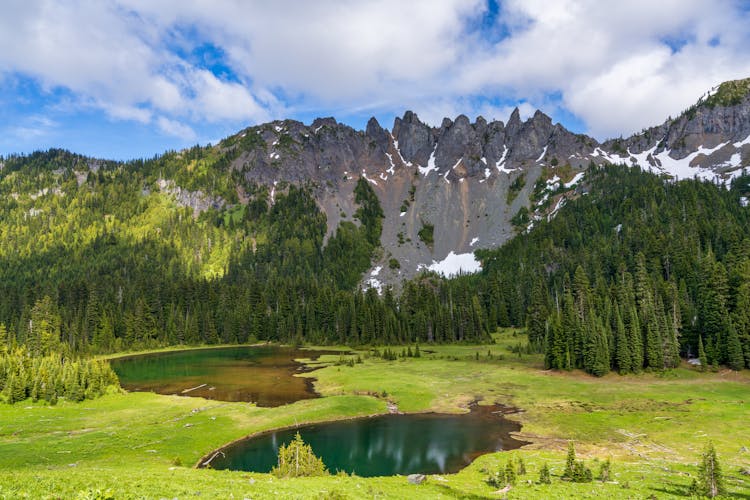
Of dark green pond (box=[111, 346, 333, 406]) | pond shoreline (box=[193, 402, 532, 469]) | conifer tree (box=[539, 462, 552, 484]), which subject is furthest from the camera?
dark green pond (box=[111, 346, 333, 406])

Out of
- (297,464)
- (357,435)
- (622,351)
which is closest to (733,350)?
(622,351)

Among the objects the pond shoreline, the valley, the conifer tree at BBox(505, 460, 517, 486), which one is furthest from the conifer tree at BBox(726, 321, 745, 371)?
the conifer tree at BBox(505, 460, 517, 486)

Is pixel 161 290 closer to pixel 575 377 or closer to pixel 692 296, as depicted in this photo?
pixel 575 377

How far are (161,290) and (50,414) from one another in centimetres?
14182

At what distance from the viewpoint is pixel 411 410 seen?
65938mm

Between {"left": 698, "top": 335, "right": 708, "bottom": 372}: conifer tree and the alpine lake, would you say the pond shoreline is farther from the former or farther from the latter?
{"left": 698, "top": 335, "right": 708, "bottom": 372}: conifer tree

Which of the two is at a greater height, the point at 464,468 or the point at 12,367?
the point at 12,367

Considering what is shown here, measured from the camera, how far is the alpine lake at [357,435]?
44.2 m

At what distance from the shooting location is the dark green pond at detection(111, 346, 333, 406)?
77.7 m

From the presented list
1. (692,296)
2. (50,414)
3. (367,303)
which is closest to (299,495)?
(50,414)

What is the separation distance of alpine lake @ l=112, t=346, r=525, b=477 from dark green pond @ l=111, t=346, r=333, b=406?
7.7 inches

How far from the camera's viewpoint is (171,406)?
66.5 metres

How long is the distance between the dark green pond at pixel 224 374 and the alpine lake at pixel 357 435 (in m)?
0.20

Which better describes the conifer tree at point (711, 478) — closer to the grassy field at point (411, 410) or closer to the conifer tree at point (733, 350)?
the grassy field at point (411, 410)
